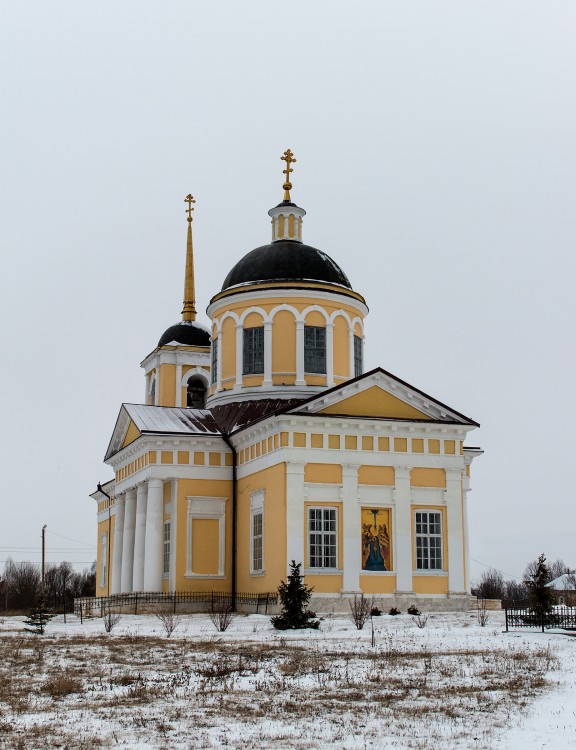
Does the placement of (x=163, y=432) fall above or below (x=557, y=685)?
above

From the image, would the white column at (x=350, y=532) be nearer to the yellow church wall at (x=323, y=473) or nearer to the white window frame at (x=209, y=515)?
the yellow church wall at (x=323, y=473)

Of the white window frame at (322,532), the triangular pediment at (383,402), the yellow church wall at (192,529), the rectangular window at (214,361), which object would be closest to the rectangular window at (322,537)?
the white window frame at (322,532)

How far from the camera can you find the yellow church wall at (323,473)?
32375mm

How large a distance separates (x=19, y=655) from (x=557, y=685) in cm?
977

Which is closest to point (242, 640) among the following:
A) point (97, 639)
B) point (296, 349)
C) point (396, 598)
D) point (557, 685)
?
point (97, 639)

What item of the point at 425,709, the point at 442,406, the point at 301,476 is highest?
the point at 442,406

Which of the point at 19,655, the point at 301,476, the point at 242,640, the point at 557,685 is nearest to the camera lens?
the point at 557,685

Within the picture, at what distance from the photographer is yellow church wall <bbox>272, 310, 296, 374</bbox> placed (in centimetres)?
3859

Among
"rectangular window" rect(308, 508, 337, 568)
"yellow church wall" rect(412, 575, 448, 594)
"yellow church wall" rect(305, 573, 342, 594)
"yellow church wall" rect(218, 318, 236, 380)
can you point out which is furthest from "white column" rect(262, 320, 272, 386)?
"yellow church wall" rect(412, 575, 448, 594)

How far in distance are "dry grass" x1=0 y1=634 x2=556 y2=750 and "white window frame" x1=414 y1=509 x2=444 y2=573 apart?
44.5 ft

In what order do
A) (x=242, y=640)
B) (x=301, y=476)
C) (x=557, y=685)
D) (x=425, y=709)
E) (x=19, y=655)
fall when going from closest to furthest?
1. (x=425, y=709)
2. (x=557, y=685)
3. (x=19, y=655)
4. (x=242, y=640)
5. (x=301, y=476)

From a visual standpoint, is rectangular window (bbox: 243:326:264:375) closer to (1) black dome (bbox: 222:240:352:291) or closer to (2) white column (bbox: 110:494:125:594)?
(1) black dome (bbox: 222:240:352:291)

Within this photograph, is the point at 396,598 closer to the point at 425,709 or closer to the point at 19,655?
the point at 19,655

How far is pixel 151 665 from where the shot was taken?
680 inches
